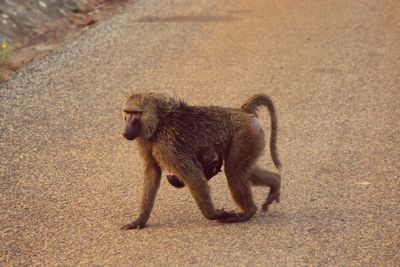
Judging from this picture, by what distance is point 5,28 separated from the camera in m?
11.7

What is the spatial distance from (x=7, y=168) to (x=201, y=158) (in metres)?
1.97

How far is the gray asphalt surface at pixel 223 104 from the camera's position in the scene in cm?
611

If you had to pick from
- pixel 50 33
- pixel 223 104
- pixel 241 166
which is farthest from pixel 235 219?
pixel 50 33

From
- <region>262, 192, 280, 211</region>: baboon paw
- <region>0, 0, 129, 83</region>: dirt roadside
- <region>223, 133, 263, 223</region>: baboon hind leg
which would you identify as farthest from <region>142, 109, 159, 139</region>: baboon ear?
<region>0, 0, 129, 83</region>: dirt roadside

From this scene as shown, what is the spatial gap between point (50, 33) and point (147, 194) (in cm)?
597

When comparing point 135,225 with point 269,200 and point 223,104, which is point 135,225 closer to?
point 269,200

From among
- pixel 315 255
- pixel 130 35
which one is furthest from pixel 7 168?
pixel 130 35

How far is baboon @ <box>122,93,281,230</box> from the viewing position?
6352 millimetres

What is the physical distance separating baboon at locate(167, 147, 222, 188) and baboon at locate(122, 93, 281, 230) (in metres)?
0.03

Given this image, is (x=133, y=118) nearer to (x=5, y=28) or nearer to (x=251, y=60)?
(x=251, y=60)

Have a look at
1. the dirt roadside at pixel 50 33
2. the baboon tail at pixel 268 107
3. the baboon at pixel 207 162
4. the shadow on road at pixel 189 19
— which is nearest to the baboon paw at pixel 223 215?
the baboon at pixel 207 162

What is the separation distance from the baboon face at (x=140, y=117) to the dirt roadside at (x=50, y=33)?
416 cm

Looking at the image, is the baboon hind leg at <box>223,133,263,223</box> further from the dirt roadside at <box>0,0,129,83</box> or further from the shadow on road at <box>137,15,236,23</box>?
the shadow on road at <box>137,15,236,23</box>

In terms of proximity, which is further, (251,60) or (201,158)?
(251,60)
